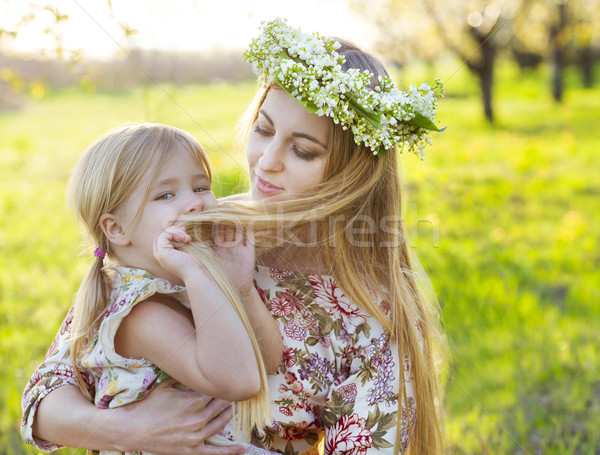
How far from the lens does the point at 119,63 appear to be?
17641 millimetres

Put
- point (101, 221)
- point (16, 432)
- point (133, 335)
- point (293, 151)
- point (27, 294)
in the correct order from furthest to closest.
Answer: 1. point (27, 294)
2. point (16, 432)
3. point (293, 151)
4. point (101, 221)
5. point (133, 335)

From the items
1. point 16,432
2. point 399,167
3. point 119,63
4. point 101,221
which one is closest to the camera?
point 101,221

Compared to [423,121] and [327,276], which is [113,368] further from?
[423,121]

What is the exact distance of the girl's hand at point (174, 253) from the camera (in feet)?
6.45

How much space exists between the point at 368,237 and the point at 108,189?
1087 millimetres

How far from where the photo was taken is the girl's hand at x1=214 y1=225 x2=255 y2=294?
2113 mm

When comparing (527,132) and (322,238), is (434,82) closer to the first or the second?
(322,238)

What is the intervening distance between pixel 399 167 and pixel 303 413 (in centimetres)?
118

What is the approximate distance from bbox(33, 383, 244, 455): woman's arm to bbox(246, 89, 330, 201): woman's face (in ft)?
2.90

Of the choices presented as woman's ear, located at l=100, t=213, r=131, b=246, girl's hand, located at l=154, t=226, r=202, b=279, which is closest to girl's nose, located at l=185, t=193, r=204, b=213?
girl's hand, located at l=154, t=226, r=202, b=279

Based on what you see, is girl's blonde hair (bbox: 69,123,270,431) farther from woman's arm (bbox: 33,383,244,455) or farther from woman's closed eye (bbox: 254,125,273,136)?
woman's closed eye (bbox: 254,125,273,136)

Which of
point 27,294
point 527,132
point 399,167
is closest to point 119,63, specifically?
point 527,132

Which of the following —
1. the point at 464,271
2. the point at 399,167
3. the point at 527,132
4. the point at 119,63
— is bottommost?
the point at 464,271

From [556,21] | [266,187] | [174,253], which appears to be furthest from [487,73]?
[174,253]
